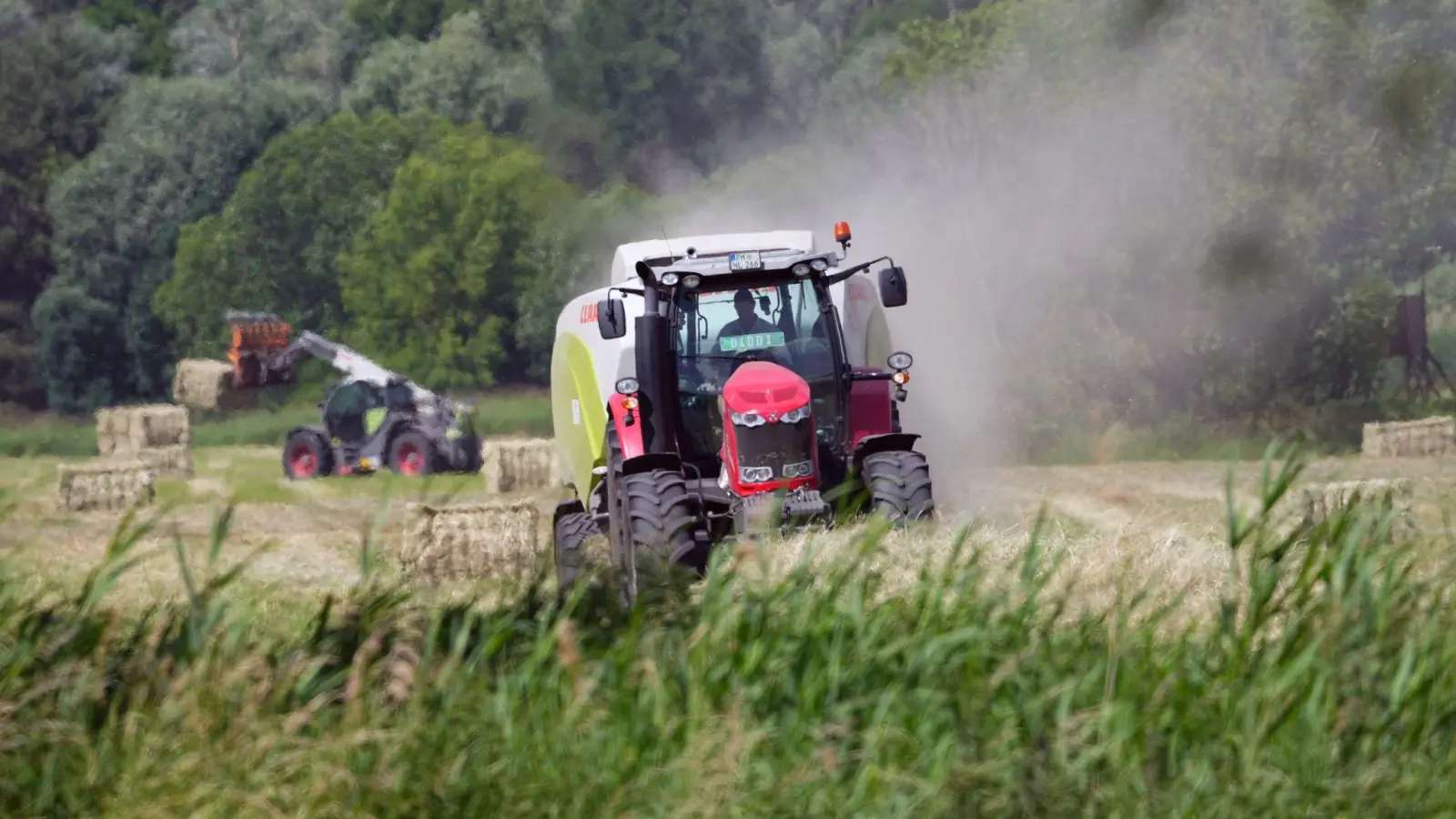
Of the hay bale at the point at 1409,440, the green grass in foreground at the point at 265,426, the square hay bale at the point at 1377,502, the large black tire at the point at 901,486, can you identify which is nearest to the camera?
the square hay bale at the point at 1377,502

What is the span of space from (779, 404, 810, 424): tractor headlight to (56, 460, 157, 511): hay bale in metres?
12.4

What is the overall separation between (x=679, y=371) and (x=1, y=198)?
134 feet

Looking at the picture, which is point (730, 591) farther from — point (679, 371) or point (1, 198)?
point (1, 198)

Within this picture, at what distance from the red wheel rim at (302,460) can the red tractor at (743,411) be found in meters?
14.4

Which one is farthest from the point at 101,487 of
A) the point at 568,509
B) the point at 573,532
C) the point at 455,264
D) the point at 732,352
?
the point at 455,264

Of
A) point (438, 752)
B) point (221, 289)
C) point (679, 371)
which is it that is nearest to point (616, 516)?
point (679, 371)

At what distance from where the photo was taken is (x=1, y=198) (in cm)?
4778

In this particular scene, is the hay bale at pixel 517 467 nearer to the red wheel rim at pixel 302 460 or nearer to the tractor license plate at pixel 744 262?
the red wheel rim at pixel 302 460

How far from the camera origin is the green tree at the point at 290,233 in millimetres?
42844

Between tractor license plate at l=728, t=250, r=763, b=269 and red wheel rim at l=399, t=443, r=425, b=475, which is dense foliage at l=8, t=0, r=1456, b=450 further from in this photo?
tractor license plate at l=728, t=250, r=763, b=269

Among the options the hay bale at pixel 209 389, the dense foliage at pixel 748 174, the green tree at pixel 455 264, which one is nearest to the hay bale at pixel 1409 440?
the dense foliage at pixel 748 174

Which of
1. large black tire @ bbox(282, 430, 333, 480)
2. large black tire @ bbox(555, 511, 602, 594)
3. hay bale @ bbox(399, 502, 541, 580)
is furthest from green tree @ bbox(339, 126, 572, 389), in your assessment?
large black tire @ bbox(555, 511, 602, 594)

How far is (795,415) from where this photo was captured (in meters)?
10.6

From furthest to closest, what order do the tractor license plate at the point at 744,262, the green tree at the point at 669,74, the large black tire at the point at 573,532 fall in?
the green tree at the point at 669,74, the large black tire at the point at 573,532, the tractor license plate at the point at 744,262
